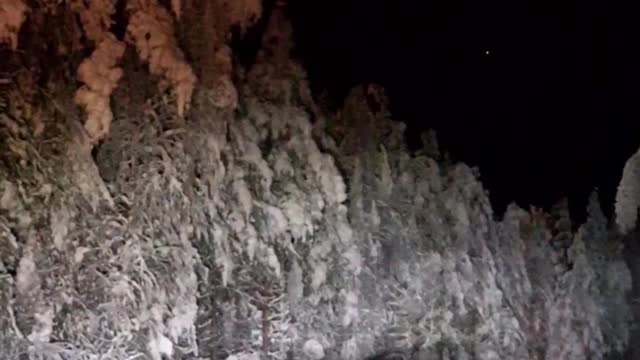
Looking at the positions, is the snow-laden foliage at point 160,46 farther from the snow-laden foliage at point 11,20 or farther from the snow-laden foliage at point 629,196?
the snow-laden foliage at point 629,196

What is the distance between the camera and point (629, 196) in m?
1.53

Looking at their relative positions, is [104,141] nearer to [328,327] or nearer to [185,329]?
[185,329]

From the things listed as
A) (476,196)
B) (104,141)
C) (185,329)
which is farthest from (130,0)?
(476,196)

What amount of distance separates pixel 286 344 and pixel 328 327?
0.23 ft

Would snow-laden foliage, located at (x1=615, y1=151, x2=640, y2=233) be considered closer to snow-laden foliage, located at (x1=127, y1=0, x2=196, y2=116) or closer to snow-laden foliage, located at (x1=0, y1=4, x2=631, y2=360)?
snow-laden foliage, located at (x1=0, y1=4, x2=631, y2=360)

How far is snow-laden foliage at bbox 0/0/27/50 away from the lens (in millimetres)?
1021

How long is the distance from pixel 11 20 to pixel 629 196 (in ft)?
3.56

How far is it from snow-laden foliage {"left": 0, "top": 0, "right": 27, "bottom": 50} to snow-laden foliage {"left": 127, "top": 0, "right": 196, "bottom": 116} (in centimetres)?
14

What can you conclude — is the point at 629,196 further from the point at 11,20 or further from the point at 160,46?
the point at 11,20

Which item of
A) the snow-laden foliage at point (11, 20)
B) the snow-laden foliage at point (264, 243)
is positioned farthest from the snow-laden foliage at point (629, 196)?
the snow-laden foliage at point (11, 20)

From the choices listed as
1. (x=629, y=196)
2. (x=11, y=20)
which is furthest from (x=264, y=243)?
(x=629, y=196)

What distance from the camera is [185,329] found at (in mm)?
1120

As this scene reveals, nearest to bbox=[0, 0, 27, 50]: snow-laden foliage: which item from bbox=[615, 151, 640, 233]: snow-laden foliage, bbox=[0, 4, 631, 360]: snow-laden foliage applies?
bbox=[0, 4, 631, 360]: snow-laden foliage

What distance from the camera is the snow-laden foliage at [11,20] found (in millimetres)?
1021
